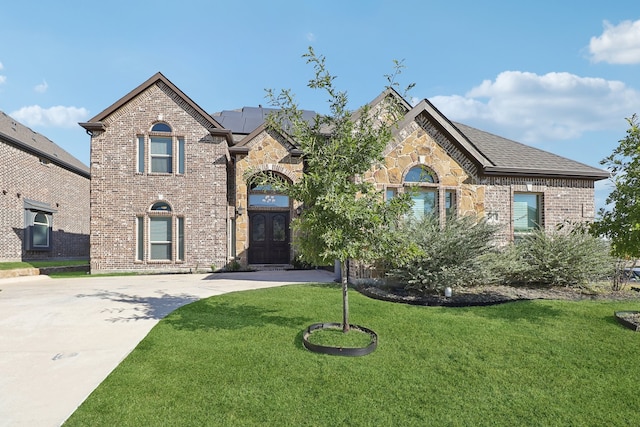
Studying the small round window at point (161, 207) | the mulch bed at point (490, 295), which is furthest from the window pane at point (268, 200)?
the mulch bed at point (490, 295)

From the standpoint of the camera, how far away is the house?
1350 centimetres

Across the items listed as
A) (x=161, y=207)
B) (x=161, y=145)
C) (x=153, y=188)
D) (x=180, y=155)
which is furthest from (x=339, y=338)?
(x=161, y=145)

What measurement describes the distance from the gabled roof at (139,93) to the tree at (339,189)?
409 inches

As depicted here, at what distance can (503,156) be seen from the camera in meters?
13.8

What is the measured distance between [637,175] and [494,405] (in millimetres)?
5364

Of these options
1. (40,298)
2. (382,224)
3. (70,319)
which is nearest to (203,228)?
(40,298)

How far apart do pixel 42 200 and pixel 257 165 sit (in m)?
13.5

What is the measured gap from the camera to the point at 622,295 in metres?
9.25

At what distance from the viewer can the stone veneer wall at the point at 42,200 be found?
17.4m

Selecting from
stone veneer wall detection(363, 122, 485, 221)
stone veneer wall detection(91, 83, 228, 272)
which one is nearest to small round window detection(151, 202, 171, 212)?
stone veneer wall detection(91, 83, 228, 272)

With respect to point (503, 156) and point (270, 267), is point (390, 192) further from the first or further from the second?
point (270, 267)

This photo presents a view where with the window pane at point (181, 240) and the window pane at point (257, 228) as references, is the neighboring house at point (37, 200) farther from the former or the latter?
the window pane at point (257, 228)

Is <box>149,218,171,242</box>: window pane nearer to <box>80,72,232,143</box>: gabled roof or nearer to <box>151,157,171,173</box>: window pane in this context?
<box>151,157,171,173</box>: window pane

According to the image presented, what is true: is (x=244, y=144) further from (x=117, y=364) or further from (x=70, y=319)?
(x=117, y=364)
